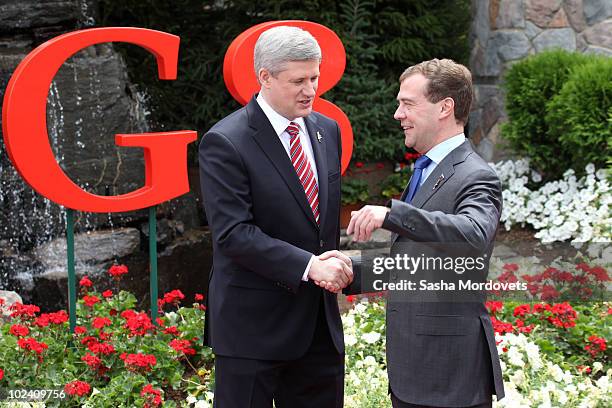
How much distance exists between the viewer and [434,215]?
225 centimetres

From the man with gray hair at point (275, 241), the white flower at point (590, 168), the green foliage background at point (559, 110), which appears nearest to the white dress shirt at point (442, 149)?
the man with gray hair at point (275, 241)

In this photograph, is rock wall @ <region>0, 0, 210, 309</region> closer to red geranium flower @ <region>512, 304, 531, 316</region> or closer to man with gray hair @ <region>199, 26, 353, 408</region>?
red geranium flower @ <region>512, 304, 531, 316</region>

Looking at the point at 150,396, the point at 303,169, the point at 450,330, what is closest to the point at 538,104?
the point at 150,396

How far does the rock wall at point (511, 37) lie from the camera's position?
7.89 metres

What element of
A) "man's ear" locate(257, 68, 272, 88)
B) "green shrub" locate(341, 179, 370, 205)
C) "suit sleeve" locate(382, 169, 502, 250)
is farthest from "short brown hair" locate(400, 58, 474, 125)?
"green shrub" locate(341, 179, 370, 205)

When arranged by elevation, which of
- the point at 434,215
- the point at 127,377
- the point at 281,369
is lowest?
the point at 127,377

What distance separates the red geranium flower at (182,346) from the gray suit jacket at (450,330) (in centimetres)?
169

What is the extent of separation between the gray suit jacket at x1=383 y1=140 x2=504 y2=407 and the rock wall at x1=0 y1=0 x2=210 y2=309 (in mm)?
4321

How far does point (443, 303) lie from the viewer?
2404mm

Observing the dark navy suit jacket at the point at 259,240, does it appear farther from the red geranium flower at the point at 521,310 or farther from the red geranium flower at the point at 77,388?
the red geranium flower at the point at 521,310

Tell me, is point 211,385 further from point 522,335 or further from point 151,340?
point 522,335

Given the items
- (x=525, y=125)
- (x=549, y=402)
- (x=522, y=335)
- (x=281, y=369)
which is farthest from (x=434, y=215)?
(x=525, y=125)

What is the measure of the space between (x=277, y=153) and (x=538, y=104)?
17.3ft

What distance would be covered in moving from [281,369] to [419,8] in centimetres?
664
